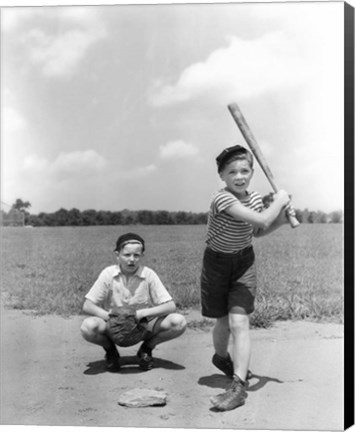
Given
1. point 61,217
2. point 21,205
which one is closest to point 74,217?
point 61,217

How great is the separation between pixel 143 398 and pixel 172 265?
774 mm

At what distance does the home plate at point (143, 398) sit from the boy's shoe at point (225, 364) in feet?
1.11

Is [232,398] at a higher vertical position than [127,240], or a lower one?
lower

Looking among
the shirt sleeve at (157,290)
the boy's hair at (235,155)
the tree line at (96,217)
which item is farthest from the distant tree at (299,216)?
the shirt sleeve at (157,290)

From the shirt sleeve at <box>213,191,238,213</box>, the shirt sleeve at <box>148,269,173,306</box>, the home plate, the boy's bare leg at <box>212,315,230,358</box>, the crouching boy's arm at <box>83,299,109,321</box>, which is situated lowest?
the home plate

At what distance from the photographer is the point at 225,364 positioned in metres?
3.84

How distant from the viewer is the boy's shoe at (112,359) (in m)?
3.89

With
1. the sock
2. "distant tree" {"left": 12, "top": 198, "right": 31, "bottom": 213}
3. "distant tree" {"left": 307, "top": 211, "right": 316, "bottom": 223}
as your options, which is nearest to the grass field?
"distant tree" {"left": 307, "top": 211, "right": 316, "bottom": 223}

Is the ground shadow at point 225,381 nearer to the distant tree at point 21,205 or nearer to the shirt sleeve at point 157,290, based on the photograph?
the shirt sleeve at point 157,290

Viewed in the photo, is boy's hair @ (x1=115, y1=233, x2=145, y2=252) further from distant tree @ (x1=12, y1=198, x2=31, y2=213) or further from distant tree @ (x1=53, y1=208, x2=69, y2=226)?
distant tree @ (x1=12, y1=198, x2=31, y2=213)

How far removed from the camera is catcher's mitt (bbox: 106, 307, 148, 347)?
3.84 metres

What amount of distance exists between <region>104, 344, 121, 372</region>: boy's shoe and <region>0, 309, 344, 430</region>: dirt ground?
4cm

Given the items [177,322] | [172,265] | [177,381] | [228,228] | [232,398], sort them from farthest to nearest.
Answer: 1. [172,265]
2. [177,322]
3. [177,381]
4. [228,228]
5. [232,398]

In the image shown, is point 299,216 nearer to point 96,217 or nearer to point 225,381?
point 225,381
